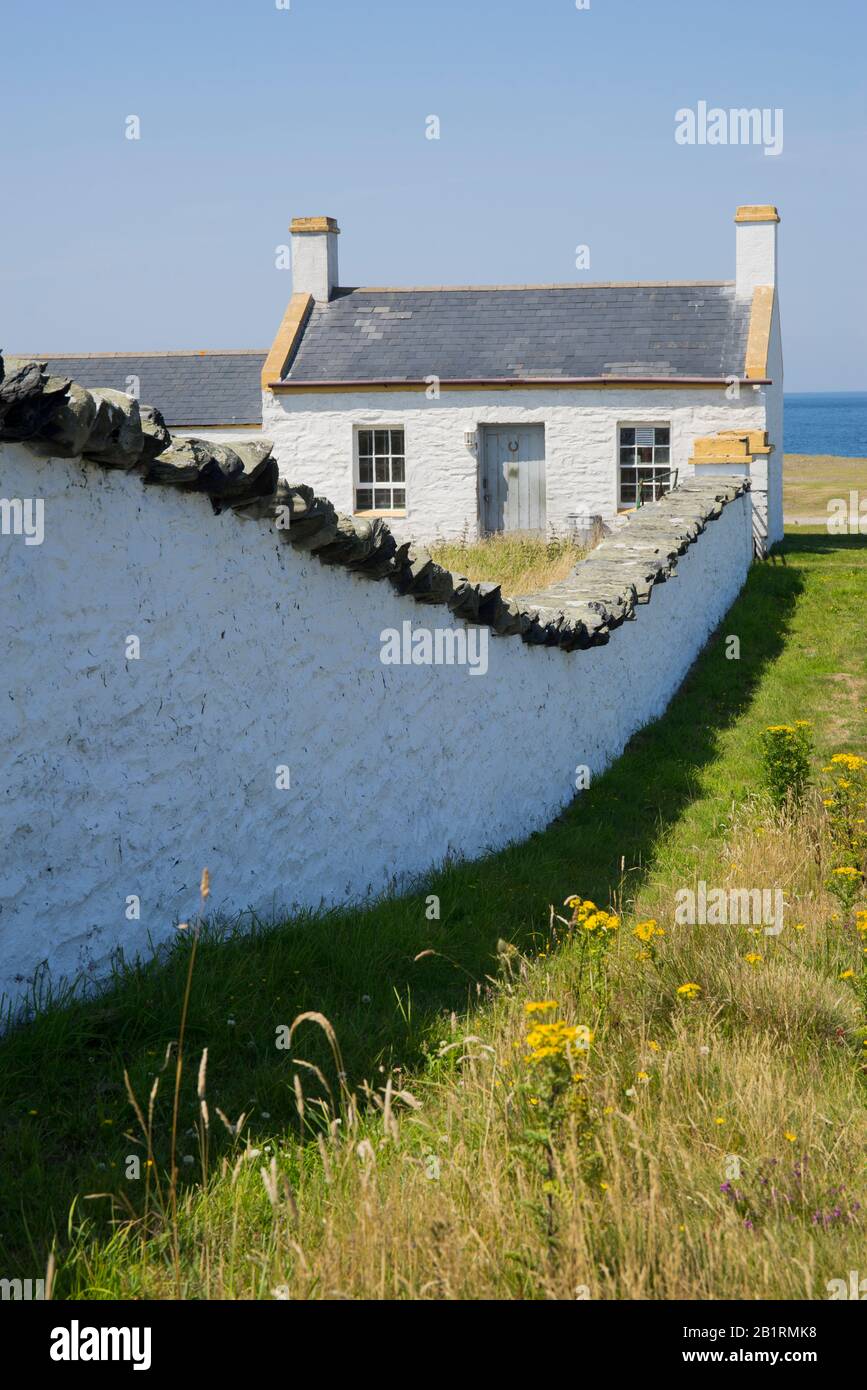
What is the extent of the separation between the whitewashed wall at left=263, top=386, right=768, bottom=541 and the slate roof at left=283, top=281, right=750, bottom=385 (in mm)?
358

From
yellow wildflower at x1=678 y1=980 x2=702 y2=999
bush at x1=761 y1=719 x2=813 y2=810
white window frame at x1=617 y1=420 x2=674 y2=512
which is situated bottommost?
yellow wildflower at x1=678 y1=980 x2=702 y2=999

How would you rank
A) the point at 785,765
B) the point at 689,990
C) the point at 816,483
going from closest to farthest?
1. the point at 689,990
2. the point at 785,765
3. the point at 816,483

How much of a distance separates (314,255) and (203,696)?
777 inches

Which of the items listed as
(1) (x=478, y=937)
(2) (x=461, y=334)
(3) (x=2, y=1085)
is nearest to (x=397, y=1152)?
(3) (x=2, y=1085)

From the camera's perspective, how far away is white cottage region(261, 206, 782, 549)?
21.0 metres

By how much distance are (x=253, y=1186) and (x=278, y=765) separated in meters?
2.35

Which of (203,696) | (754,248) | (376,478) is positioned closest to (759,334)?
(754,248)

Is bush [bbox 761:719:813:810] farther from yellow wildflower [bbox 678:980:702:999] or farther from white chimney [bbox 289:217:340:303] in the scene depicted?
white chimney [bbox 289:217:340:303]

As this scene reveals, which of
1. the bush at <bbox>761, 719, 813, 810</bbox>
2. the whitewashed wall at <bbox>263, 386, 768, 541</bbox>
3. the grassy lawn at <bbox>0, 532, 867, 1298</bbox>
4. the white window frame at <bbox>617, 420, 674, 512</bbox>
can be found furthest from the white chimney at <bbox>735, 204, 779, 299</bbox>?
the grassy lawn at <bbox>0, 532, 867, 1298</bbox>

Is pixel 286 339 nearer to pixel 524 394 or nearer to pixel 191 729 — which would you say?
pixel 524 394

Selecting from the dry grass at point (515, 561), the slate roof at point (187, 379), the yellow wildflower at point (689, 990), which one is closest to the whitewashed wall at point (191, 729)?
the yellow wildflower at point (689, 990)

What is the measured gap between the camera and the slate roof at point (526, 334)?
21328 mm

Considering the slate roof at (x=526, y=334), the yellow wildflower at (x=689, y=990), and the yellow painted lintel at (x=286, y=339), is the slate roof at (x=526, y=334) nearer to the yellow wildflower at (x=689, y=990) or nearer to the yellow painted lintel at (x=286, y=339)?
the yellow painted lintel at (x=286, y=339)

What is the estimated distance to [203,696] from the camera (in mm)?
5305
